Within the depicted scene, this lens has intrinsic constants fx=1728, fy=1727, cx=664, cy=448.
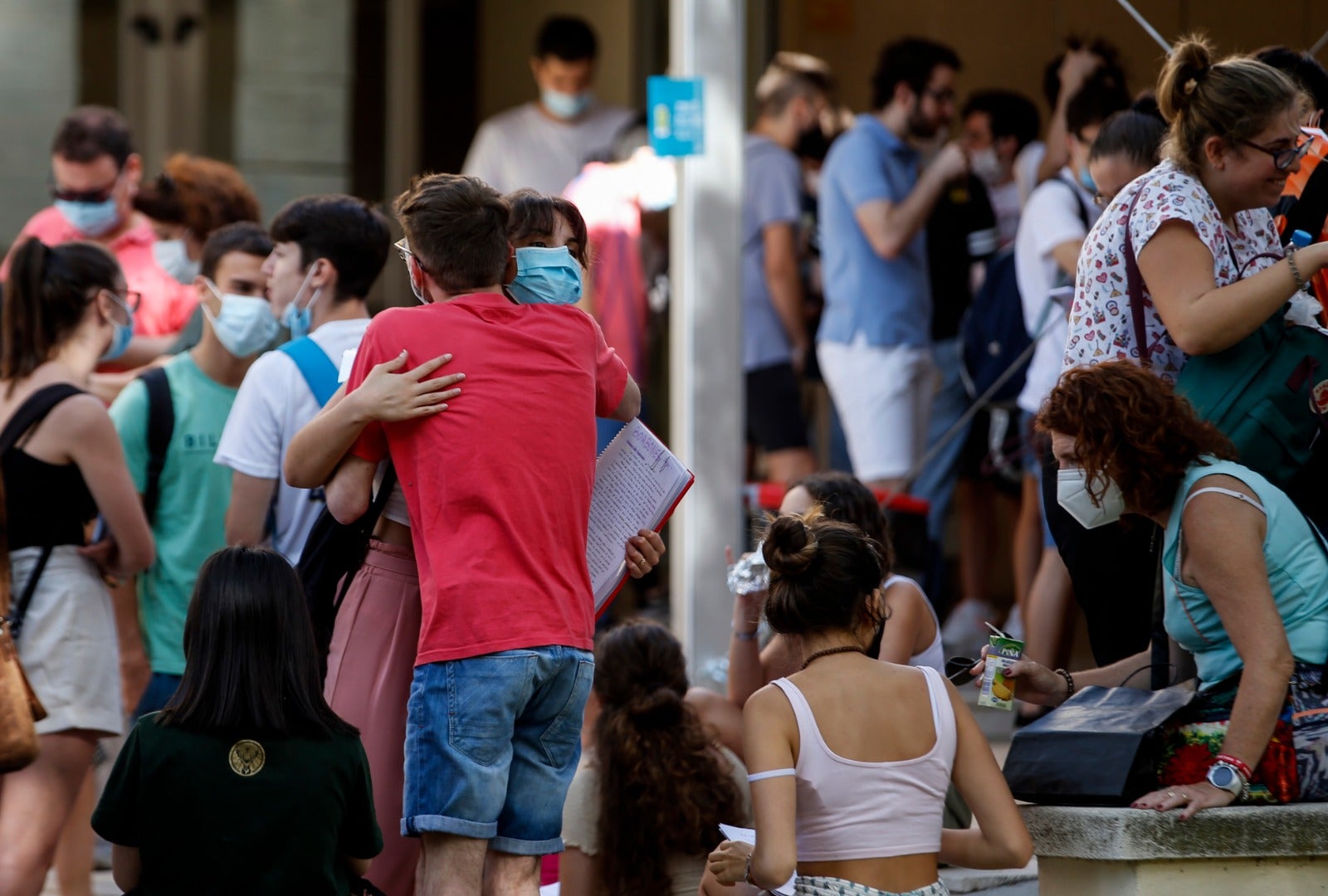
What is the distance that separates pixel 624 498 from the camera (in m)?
3.58

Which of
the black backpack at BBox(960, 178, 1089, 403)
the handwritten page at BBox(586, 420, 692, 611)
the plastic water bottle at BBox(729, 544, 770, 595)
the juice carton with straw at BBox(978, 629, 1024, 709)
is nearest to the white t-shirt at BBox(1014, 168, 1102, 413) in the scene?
the black backpack at BBox(960, 178, 1089, 403)

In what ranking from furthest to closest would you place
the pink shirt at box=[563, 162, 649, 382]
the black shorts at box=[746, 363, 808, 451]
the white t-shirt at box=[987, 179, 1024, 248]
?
the pink shirt at box=[563, 162, 649, 382] → the white t-shirt at box=[987, 179, 1024, 248] → the black shorts at box=[746, 363, 808, 451]

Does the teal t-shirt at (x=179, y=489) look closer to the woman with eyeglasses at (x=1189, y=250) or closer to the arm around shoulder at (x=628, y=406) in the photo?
the arm around shoulder at (x=628, y=406)

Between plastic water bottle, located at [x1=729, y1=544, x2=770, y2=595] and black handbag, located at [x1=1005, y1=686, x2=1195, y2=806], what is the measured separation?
679 mm

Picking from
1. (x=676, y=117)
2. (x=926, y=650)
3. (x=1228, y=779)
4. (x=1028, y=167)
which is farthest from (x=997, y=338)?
(x=1228, y=779)

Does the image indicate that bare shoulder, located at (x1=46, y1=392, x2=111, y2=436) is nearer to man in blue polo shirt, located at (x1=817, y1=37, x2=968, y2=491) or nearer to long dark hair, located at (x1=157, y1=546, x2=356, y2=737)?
long dark hair, located at (x1=157, y1=546, x2=356, y2=737)

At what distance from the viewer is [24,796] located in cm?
421

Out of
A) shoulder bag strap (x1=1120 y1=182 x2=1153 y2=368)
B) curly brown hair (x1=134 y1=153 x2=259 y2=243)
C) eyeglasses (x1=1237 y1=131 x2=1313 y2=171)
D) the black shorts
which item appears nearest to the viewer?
eyeglasses (x1=1237 y1=131 x2=1313 y2=171)

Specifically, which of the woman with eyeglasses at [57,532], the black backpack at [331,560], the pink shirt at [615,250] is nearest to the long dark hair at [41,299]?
the woman with eyeglasses at [57,532]

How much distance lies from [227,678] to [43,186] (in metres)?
7.30

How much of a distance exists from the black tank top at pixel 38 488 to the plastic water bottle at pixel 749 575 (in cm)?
171

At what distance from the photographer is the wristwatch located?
10.6 feet

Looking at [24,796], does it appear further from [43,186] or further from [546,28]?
[43,186]

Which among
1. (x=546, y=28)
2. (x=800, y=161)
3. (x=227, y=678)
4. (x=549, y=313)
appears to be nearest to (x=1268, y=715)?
(x=549, y=313)
